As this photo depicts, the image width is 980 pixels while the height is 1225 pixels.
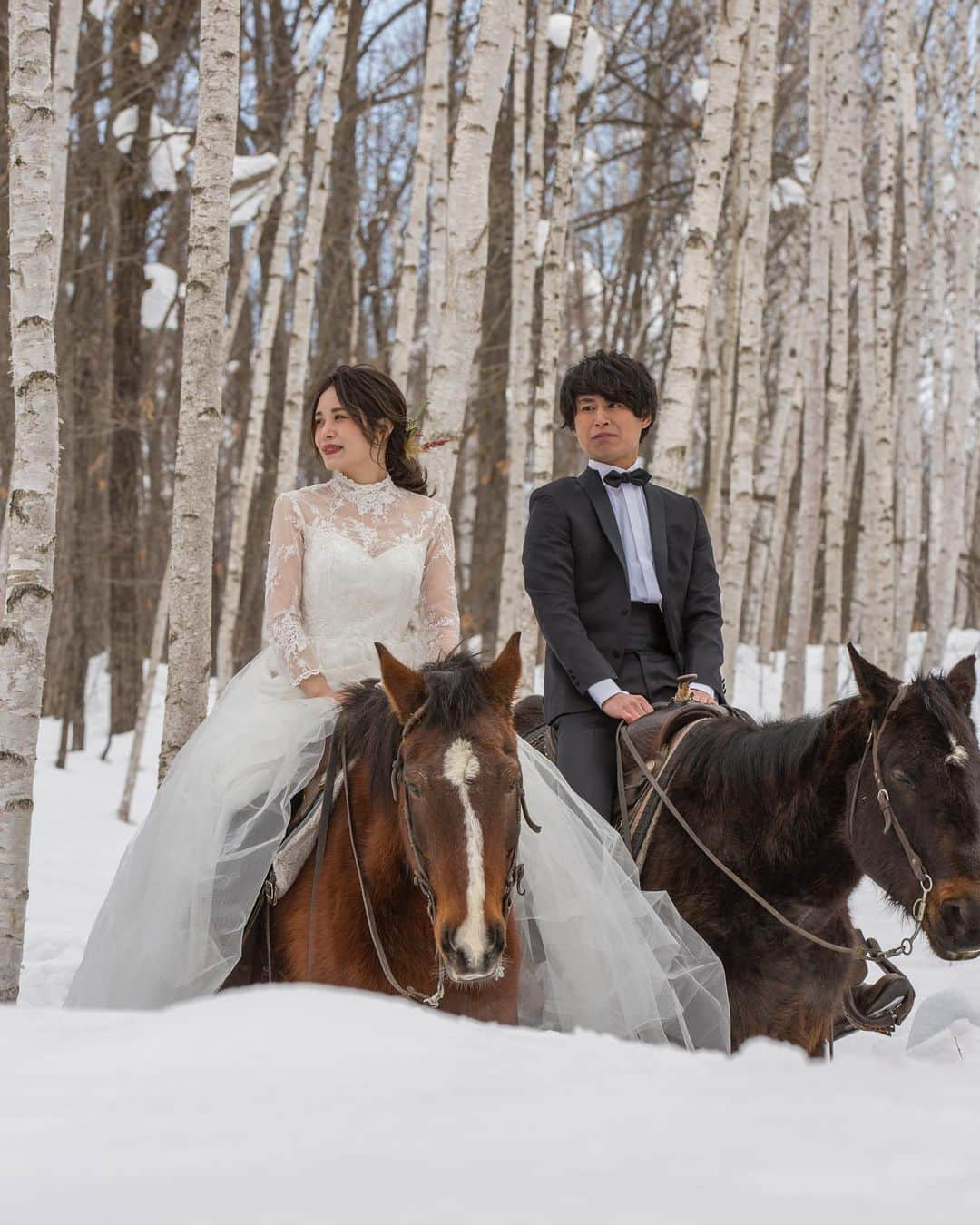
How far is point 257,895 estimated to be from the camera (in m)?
3.55

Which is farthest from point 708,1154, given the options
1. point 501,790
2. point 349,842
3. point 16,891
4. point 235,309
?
point 235,309

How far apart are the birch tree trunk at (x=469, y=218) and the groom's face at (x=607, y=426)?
4.10 ft

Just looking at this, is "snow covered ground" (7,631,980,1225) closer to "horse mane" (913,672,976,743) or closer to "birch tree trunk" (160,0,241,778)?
"horse mane" (913,672,976,743)

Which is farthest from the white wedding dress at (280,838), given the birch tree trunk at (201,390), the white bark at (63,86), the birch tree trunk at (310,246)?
the birch tree trunk at (310,246)

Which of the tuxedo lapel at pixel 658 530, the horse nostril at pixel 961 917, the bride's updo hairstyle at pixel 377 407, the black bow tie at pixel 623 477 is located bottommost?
the horse nostril at pixel 961 917

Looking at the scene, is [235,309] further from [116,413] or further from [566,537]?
[566,537]

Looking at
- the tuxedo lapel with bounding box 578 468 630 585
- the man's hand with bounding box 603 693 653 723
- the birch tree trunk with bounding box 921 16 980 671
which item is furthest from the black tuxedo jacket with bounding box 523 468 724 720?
the birch tree trunk with bounding box 921 16 980 671

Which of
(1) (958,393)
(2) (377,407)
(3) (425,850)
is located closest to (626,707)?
(2) (377,407)

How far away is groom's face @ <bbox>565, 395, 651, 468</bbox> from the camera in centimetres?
458

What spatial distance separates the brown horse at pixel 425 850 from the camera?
279cm

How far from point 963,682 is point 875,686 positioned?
0.91 feet

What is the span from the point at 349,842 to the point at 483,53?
3988 mm

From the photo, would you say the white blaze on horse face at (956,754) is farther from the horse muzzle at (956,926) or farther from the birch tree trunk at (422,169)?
the birch tree trunk at (422,169)

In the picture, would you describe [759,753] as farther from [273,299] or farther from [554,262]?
[273,299]
